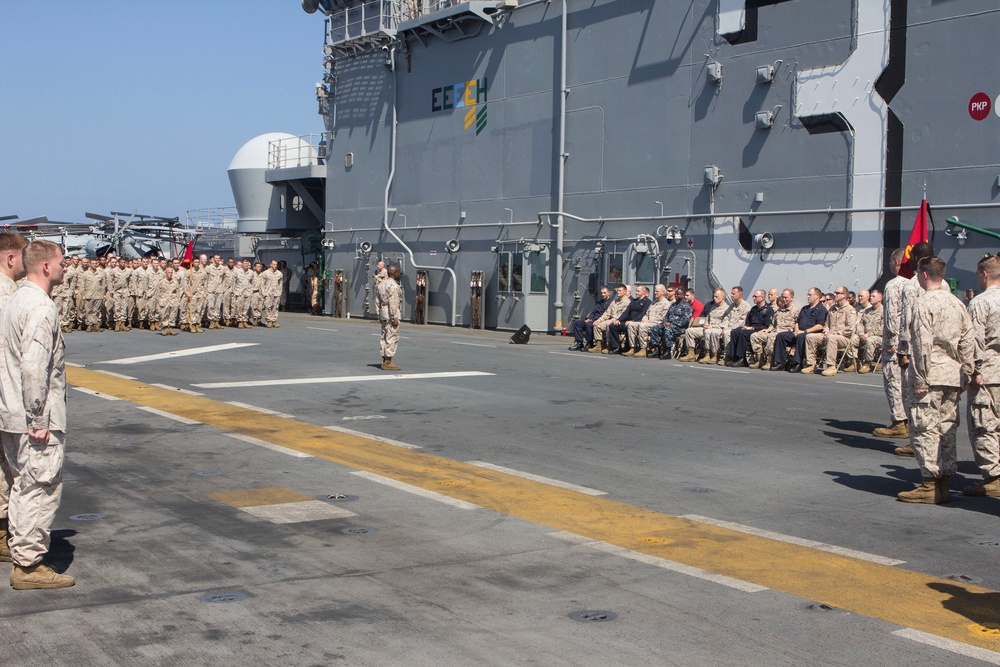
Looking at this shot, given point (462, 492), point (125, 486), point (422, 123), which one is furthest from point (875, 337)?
point (422, 123)

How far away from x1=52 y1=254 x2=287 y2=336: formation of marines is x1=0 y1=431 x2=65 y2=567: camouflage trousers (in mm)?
21426

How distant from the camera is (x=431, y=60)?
34.5m

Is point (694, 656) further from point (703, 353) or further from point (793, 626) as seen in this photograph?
point (703, 353)

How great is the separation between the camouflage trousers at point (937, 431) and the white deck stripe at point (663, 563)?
2873mm

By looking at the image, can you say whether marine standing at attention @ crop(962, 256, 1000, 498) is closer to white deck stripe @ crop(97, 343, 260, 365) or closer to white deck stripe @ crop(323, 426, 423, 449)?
white deck stripe @ crop(323, 426, 423, 449)

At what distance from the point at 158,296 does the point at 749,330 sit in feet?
53.0

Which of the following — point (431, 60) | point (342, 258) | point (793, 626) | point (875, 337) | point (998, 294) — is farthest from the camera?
point (342, 258)

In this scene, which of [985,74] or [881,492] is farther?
[985,74]

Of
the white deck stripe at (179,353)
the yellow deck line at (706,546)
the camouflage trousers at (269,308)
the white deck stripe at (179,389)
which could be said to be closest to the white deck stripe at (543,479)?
the yellow deck line at (706,546)

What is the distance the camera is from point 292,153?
45.6 meters

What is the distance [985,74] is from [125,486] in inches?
717

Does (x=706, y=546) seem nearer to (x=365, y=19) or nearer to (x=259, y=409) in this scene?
(x=259, y=409)

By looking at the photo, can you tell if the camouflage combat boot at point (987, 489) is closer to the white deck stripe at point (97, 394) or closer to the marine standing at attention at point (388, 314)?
the white deck stripe at point (97, 394)

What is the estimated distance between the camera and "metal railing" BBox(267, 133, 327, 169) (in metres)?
43.9
